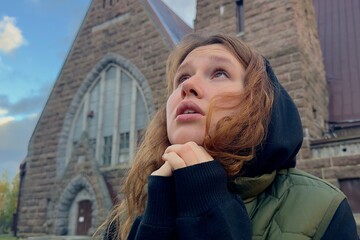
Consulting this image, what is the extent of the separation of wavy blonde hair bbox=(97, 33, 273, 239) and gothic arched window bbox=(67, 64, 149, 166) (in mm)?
8120

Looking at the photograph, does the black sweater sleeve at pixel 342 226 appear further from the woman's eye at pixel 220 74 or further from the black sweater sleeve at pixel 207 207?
the woman's eye at pixel 220 74

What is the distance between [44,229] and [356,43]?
35.3 feet

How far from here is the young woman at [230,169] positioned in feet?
3.07

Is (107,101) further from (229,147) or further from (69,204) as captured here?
(229,147)

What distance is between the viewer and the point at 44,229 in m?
10.3

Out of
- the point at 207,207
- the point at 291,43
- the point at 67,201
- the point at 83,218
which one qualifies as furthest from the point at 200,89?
the point at 67,201

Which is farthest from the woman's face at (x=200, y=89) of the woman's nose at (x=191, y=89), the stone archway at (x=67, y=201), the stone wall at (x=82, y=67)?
the stone archway at (x=67, y=201)

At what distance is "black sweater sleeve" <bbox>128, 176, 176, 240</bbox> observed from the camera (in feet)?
3.07

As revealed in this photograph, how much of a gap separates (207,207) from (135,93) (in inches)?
368

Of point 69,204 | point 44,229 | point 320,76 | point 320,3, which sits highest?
point 320,3

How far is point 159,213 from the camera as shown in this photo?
0.97m

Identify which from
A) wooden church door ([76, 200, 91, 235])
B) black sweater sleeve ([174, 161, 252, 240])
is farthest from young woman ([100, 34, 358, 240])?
wooden church door ([76, 200, 91, 235])

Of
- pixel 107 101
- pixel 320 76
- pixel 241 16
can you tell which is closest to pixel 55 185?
pixel 107 101

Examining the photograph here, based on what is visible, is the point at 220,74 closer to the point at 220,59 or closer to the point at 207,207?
the point at 220,59
